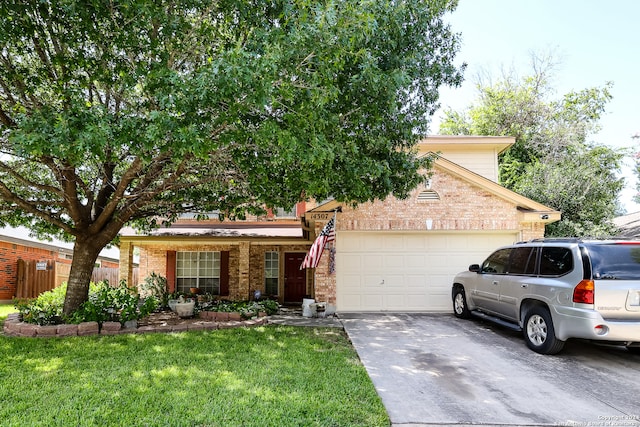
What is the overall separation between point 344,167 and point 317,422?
15.6 feet

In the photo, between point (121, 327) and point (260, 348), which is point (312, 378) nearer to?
point (260, 348)

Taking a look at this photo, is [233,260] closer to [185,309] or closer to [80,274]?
[185,309]

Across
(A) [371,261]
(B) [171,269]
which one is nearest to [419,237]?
(A) [371,261]

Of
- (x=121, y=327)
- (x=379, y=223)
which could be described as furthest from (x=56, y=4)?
(x=379, y=223)

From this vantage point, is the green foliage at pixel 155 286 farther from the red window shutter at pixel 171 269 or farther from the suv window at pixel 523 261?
the suv window at pixel 523 261

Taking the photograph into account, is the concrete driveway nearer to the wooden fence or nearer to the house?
the house

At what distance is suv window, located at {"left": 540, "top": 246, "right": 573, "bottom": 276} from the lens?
6578 mm

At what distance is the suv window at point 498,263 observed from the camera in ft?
27.7

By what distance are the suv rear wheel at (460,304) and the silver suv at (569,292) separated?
62.6 inches

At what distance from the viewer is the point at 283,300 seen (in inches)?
619

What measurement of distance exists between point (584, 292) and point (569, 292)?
23 cm

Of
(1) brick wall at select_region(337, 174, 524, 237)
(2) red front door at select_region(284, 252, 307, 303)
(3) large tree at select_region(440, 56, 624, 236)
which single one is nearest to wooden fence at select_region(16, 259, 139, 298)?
(2) red front door at select_region(284, 252, 307, 303)

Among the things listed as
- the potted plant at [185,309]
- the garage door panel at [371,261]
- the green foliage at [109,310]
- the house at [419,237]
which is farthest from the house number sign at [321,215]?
the green foliage at [109,310]

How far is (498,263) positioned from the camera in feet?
28.6
